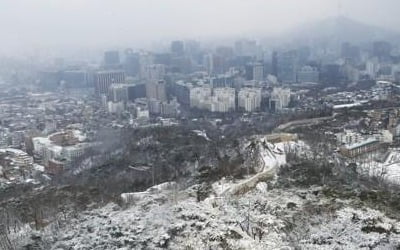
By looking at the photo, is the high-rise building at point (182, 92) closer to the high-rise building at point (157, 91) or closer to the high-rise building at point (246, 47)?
the high-rise building at point (157, 91)

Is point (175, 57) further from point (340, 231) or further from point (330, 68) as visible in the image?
point (340, 231)

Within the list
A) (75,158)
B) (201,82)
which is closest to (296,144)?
(75,158)

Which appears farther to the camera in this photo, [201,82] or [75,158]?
[201,82]

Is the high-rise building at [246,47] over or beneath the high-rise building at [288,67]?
over

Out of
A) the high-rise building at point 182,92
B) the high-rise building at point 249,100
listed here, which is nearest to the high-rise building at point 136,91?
the high-rise building at point 182,92

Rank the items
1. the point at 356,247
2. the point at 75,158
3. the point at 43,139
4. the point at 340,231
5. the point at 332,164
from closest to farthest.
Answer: the point at 356,247, the point at 340,231, the point at 332,164, the point at 75,158, the point at 43,139

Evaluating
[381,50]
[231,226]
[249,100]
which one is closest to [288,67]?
[381,50]

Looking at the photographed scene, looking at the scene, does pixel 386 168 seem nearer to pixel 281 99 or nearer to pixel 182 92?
pixel 281 99

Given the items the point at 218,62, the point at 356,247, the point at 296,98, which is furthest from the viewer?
the point at 218,62
